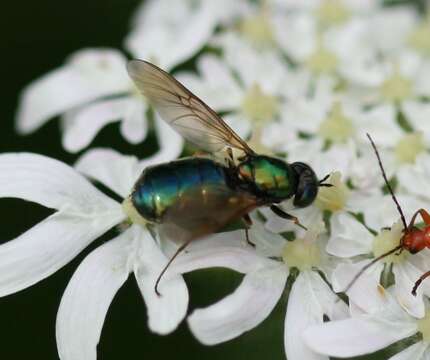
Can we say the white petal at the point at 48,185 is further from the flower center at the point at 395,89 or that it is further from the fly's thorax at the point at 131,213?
the flower center at the point at 395,89

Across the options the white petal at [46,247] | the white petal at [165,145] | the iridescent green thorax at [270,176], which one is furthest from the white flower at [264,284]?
the white petal at [165,145]

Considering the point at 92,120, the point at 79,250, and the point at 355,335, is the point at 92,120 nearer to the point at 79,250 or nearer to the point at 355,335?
the point at 79,250

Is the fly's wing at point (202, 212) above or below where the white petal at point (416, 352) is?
above

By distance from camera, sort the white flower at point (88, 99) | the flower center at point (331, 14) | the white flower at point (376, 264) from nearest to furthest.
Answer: the white flower at point (376, 264)
the white flower at point (88, 99)
the flower center at point (331, 14)

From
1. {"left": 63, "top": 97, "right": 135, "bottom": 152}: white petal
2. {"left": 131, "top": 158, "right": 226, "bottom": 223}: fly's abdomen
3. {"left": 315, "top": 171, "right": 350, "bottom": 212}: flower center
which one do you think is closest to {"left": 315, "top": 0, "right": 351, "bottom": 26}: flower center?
{"left": 63, "top": 97, "right": 135, "bottom": 152}: white petal

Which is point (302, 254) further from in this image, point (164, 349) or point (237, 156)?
point (164, 349)

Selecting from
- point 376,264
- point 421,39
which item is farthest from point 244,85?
point 376,264
